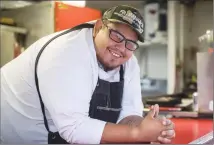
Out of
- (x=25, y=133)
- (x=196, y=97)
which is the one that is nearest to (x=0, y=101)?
(x=25, y=133)

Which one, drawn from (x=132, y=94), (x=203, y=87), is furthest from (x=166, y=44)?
(x=132, y=94)

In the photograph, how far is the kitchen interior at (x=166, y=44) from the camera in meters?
0.82

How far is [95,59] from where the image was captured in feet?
2.33

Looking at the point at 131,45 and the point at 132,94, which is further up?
the point at 131,45

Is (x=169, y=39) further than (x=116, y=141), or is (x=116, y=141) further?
(x=169, y=39)

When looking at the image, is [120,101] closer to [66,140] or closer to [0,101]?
[66,140]

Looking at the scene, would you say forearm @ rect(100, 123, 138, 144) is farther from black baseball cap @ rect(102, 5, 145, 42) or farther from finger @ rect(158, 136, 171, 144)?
black baseball cap @ rect(102, 5, 145, 42)

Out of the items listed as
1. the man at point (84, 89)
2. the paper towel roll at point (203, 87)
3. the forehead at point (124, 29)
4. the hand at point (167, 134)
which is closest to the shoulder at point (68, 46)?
the man at point (84, 89)

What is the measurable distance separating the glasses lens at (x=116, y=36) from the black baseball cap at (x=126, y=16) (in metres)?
0.02

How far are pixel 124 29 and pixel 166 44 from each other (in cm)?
173

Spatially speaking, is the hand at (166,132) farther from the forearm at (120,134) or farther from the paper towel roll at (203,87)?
the paper towel roll at (203,87)

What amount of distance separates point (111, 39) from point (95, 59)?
91mm

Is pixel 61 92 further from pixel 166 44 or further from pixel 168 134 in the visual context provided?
pixel 166 44

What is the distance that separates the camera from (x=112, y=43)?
637mm
